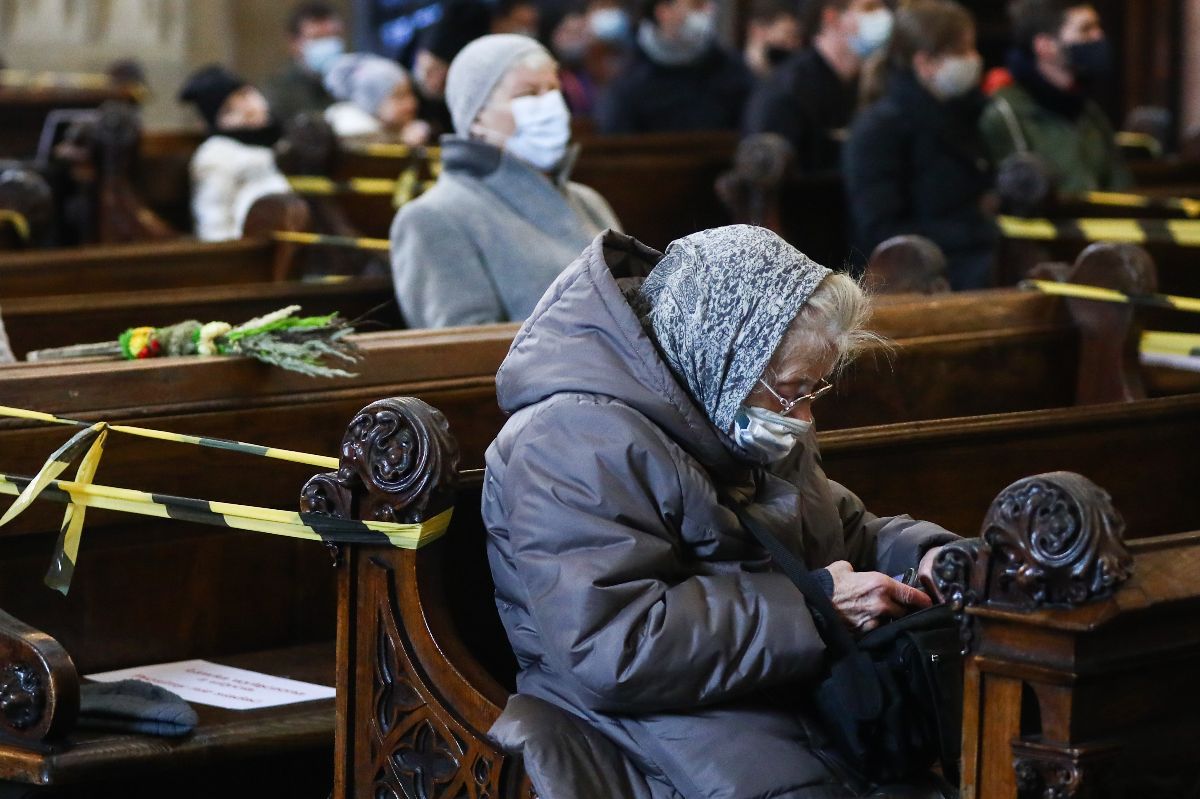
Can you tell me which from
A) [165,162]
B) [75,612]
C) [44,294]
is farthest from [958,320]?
[165,162]

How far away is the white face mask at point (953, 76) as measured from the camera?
21.8 ft

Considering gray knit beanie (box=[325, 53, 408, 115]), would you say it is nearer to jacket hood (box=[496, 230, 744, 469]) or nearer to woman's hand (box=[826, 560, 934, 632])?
jacket hood (box=[496, 230, 744, 469])

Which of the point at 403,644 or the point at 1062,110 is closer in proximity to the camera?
the point at 403,644

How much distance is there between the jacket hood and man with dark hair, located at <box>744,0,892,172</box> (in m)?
5.25

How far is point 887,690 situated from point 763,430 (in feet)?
1.19

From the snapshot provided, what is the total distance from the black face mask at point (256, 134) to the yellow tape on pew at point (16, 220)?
6.86ft

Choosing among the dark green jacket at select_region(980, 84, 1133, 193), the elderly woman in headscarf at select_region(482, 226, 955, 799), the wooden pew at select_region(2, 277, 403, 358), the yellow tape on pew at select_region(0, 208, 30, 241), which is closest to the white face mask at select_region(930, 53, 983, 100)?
the dark green jacket at select_region(980, 84, 1133, 193)

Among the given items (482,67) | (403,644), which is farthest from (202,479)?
(482,67)

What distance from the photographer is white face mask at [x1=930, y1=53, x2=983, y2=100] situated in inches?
261

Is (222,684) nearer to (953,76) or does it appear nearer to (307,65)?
(953,76)

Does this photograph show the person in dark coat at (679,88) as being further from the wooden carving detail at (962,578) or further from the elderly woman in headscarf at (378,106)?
the wooden carving detail at (962,578)

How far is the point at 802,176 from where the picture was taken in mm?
7055

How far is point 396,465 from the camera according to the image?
2.44 m

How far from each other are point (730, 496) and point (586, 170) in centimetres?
479
